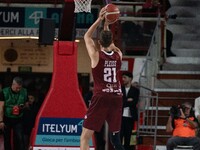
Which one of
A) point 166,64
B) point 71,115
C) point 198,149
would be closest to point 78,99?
point 71,115

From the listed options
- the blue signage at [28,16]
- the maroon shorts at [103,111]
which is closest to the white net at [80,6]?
the maroon shorts at [103,111]

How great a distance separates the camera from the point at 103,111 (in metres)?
12.5

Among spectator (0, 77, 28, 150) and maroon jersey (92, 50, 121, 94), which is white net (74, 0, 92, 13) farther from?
spectator (0, 77, 28, 150)

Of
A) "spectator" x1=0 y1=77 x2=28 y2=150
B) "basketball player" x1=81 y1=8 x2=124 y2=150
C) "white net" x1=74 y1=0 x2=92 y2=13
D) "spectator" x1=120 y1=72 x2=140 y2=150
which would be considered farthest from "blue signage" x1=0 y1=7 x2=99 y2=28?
"basketball player" x1=81 y1=8 x2=124 y2=150

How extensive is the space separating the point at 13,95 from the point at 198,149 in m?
4.03

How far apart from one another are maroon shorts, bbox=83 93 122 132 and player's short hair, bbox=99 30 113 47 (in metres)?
0.75

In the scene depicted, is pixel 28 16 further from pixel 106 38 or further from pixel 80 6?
pixel 106 38

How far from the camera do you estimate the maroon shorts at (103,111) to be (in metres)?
12.5

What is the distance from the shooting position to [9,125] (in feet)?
57.6

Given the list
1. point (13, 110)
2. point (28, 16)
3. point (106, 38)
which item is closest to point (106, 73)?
point (106, 38)

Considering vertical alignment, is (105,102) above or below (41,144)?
above

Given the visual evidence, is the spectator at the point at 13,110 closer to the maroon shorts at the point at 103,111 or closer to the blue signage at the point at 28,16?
the blue signage at the point at 28,16

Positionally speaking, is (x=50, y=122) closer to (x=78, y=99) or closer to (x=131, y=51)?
(x=78, y=99)

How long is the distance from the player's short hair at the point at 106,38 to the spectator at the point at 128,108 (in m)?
5.80
